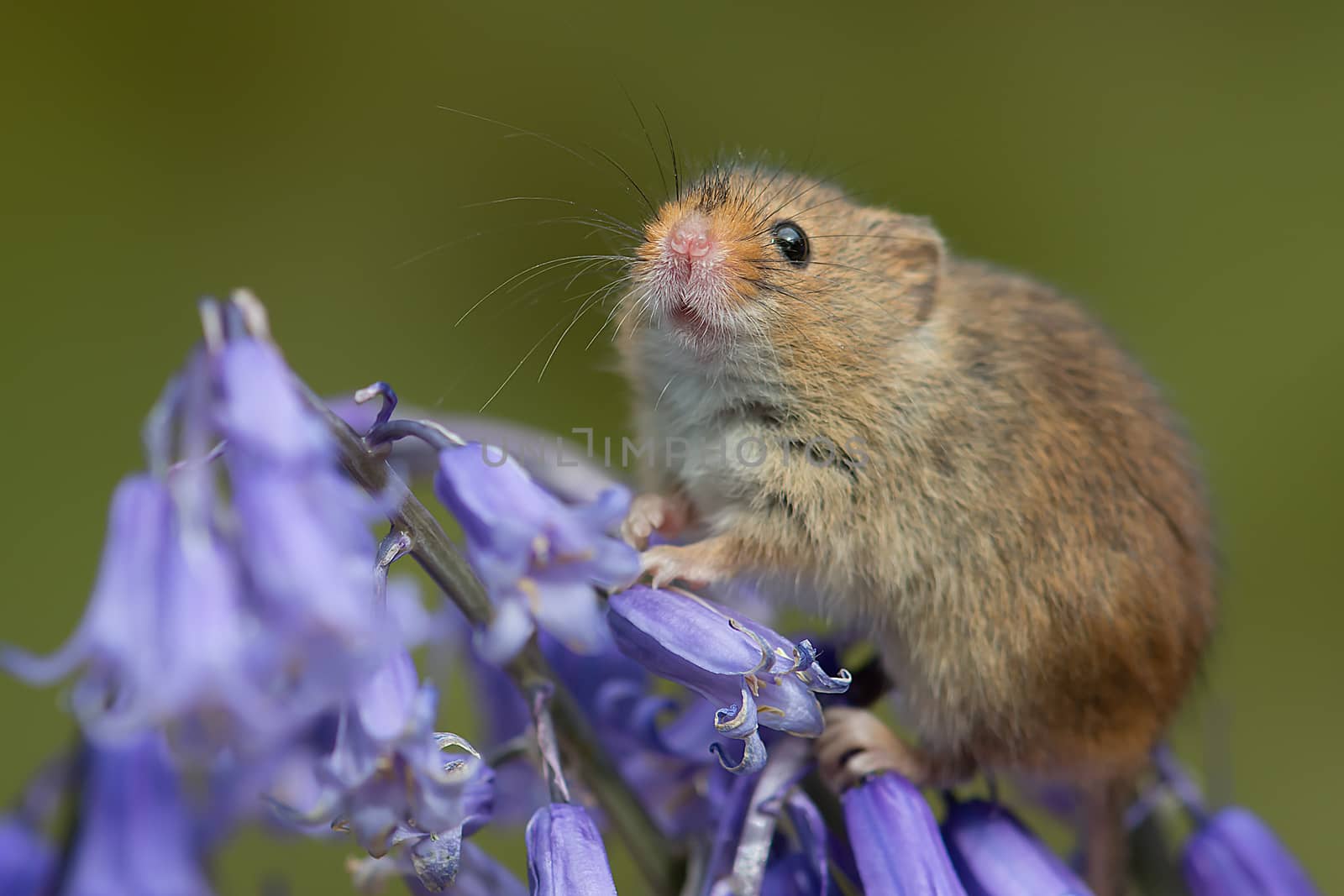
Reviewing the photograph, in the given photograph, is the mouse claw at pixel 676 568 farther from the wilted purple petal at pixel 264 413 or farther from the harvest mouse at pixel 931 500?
the wilted purple petal at pixel 264 413

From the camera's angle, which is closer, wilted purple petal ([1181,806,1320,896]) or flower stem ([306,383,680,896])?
flower stem ([306,383,680,896])

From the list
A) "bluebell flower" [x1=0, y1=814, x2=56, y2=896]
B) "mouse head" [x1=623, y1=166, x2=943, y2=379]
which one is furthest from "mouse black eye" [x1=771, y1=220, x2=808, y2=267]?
"bluebell flower" [x1=0, y1=814, x2=56, y2=896]

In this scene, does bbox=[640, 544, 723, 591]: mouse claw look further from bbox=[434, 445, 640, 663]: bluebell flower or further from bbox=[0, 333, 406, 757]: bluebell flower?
bbox=[0, 333, 406, 757]: bluebell flower

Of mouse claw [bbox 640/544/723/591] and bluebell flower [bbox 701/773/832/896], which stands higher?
mouse claw [bbox 640/544/723/591]

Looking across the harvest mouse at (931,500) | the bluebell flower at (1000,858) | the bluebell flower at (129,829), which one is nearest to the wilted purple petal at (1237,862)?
the harvest mouse at (931,500)

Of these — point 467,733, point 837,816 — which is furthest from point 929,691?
point 467,733

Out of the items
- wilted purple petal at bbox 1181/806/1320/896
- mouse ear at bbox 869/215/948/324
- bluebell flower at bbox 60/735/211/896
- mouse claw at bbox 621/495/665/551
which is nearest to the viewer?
bluebell flower at bbox 60/735/211/896
